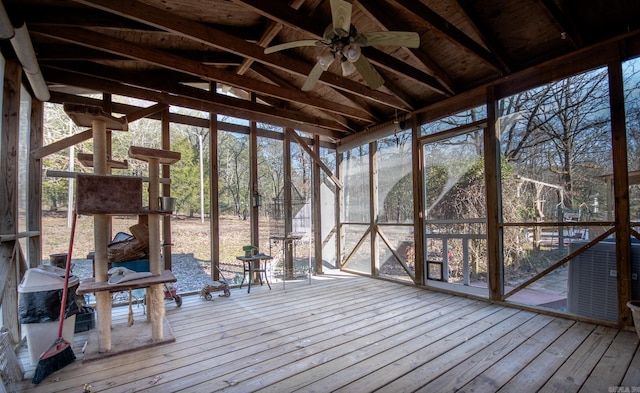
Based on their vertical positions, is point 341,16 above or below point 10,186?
above

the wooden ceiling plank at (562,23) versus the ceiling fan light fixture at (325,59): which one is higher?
the wooden ceiling plank at (562,23)

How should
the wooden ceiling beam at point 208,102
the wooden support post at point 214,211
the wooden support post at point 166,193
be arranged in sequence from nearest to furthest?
the wooden ceiling beam at point 208,102 < the wooden support post at point 166,193 < the wooden support post at point 214,211

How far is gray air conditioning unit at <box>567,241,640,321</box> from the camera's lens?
10.2ft

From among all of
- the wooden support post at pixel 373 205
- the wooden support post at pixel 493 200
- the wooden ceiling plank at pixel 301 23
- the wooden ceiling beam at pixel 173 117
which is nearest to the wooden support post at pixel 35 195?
the wooden ceiling beam at pixel 173 117

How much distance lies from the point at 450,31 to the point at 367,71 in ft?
3.43

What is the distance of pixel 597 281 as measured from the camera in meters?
3.28

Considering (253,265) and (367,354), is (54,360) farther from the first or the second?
(253,265)

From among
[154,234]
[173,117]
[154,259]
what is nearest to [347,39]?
[154,234]

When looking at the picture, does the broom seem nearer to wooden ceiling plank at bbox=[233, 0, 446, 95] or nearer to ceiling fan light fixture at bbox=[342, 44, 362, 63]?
A: wooden ceiling plank at bbox=[233, 0, 446, 95]

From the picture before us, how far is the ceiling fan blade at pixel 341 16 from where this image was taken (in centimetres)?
216

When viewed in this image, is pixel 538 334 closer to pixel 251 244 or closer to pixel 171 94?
pixel 251 244

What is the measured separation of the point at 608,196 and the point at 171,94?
18.7 feet

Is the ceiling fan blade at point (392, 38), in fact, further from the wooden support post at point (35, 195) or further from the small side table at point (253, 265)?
the wooden support post at point (35, 195)

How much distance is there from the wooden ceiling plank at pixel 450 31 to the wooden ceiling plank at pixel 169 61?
2.12 meters
